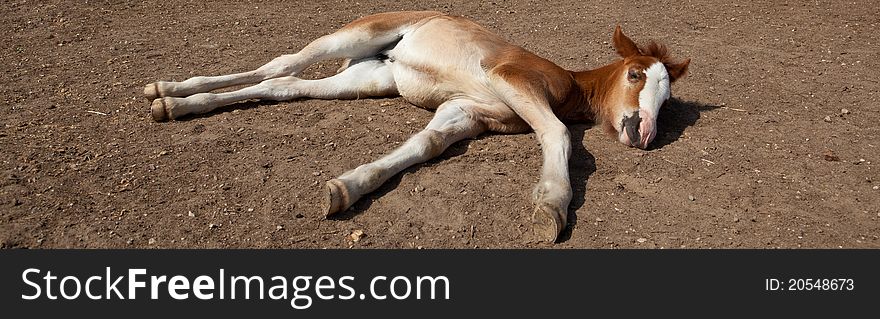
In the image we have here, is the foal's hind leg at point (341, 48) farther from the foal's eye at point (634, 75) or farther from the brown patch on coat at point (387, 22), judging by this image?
the foal's eye at point (634, 75)

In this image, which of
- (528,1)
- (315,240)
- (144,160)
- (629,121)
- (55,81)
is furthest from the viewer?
(528,1)

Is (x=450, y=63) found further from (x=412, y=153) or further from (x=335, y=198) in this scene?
(x=335, y=198)

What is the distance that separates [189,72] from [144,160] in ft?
6.34

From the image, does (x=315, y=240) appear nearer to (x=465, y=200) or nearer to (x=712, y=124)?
(x=465, y=200)

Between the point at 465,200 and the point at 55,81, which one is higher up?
the point at 465,200

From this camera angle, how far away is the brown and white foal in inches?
220

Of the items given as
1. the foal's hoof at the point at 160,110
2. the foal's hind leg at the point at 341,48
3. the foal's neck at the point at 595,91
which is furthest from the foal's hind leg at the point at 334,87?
the foal's neck at the point at 595,91

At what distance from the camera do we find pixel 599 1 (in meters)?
9.70

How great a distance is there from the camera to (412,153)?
5168 millimetres

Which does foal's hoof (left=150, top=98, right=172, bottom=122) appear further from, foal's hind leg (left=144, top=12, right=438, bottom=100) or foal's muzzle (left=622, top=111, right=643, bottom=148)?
foal's muzzle (left=622, top=111, right=643, bottom=148)

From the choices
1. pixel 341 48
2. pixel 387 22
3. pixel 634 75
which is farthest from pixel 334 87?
pixel 634 75

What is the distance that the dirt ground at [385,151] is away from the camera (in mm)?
4480

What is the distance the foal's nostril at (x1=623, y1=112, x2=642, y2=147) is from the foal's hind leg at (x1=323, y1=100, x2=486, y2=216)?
1.03 metres

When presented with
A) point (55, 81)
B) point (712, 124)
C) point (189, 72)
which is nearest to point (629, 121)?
point (712, 124)
